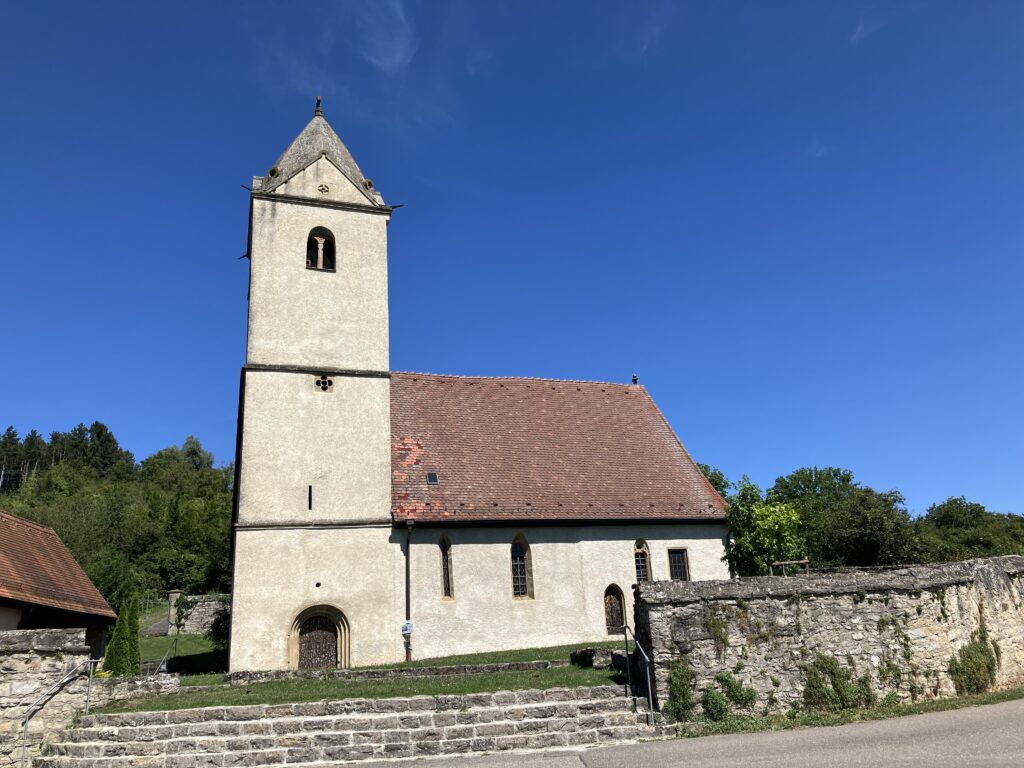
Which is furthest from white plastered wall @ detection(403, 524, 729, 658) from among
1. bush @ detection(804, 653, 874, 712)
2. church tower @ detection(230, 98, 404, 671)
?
bush @ detection(804, 653, 874, 712)

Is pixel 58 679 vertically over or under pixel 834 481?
under

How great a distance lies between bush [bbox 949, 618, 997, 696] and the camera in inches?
517

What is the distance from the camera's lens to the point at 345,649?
1962 centimetres

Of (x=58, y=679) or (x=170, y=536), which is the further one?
(x=170, y=536)

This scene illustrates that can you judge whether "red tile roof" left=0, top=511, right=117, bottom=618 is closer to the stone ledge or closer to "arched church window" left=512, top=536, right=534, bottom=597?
"arched church window" left=512, top=536, right=534, bottom=597

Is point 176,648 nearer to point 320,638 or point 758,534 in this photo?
point 320,638

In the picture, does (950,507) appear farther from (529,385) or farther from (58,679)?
(58,679)

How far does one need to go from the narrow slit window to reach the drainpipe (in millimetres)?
1007

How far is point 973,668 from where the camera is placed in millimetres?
13344

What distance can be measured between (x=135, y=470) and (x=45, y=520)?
57.6m

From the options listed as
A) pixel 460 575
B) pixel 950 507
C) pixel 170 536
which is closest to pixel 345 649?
pixel 460 575

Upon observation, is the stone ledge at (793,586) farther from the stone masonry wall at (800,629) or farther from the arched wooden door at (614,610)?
the arched wooden door at (614,610)

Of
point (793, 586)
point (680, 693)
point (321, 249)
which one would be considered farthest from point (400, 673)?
point (321, 249)

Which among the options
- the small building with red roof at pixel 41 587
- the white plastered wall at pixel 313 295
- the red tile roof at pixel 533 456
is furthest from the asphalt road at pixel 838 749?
the white plastered wall at pixel 313 295
